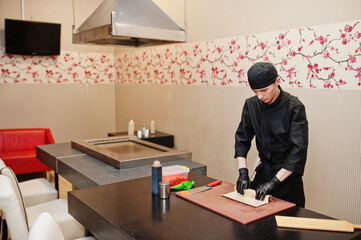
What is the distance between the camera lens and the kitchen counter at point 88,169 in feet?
7.57

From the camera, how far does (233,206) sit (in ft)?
5.50

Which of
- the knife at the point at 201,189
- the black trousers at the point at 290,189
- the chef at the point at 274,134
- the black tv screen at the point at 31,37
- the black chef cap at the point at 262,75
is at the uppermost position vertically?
the black tv screen at the point at 31,37

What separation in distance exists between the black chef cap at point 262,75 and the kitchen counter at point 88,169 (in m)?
0.83

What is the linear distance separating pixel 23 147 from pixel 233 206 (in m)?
4.34

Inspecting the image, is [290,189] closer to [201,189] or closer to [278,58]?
[201,189]

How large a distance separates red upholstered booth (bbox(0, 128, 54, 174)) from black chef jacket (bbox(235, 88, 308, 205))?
3.39m

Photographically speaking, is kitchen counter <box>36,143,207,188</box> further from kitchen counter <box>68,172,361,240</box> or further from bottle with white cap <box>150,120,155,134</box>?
bottle with white cap <box>150,120,155,134</box>

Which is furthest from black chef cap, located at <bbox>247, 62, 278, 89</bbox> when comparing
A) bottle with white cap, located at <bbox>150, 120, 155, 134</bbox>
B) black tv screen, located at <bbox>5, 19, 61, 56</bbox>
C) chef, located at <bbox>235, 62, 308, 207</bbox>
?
black tv screen, located at <bbox>5, 19, 61, 56</bbox>

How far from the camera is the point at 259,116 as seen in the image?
2.24 meters

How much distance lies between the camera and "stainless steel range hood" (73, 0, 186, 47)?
244cm

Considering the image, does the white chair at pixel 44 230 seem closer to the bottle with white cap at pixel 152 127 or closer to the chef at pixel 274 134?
the chef at pixel 274 134

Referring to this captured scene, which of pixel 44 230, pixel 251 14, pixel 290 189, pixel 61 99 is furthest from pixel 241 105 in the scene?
pixel 61 99

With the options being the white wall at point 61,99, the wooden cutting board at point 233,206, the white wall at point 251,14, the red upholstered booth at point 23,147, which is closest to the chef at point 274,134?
the wooden cutting board at point 233,206

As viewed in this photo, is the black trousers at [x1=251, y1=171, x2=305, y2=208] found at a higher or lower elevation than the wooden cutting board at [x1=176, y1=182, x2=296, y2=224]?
lower
